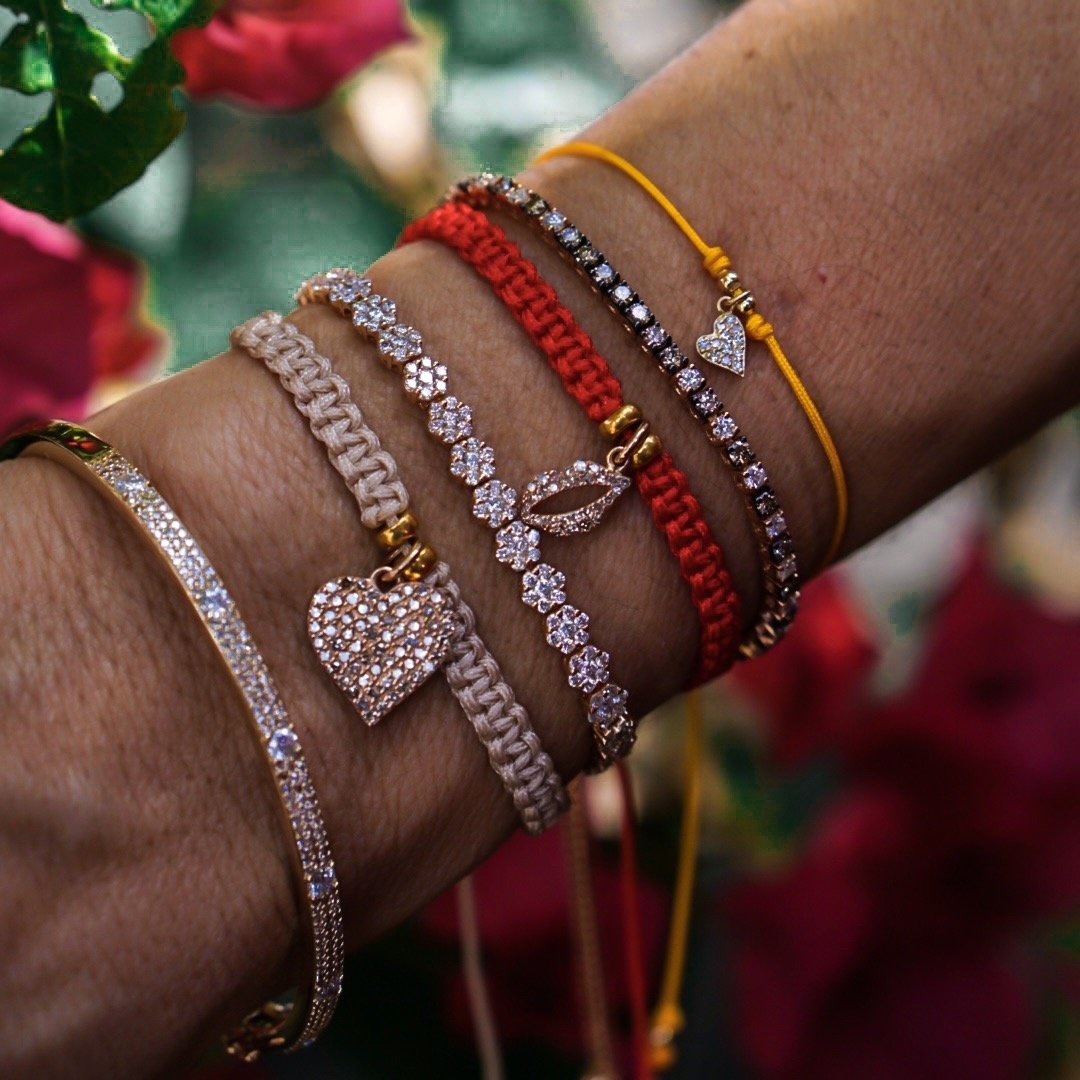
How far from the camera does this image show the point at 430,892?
1.78 ft

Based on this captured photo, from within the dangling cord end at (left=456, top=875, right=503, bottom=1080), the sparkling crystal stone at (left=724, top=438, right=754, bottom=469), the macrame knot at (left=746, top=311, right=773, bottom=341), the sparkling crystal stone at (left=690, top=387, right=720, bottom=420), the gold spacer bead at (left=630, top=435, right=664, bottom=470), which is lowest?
the dangling cord end at (left=456, top=875, right=503, bottom=1080)

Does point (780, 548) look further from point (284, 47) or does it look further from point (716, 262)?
point (284, 47)

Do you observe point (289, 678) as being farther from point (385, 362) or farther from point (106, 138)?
point (106, 138)

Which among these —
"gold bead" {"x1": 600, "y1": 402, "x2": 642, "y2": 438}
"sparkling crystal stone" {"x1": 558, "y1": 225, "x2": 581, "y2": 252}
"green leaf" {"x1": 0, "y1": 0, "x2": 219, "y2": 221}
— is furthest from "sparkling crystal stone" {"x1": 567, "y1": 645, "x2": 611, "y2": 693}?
"green leaf" {"x1": 0, "y1": 0, "x2": 219, "y2": 221}

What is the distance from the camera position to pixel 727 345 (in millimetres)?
552

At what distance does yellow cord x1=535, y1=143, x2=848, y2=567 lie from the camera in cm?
55

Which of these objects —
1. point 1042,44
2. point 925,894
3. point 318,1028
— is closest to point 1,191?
→ point 318,1028

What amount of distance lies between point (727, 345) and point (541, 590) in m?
0.16

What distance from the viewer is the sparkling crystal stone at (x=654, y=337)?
546 mm

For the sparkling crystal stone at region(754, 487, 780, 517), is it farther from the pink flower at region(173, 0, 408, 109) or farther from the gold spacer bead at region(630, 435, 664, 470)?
the pink flower at region(173, 0, 408, 109)

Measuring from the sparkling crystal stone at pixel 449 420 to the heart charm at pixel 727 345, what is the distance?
0.42 feet

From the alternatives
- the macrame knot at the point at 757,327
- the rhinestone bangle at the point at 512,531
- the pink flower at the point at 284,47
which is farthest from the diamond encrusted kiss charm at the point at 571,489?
the pink flower at the point at 284,47

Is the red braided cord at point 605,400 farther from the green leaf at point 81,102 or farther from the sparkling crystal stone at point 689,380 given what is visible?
the green leaf at point 81,102

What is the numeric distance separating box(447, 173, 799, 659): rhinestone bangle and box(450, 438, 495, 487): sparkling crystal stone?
10 centimetres
